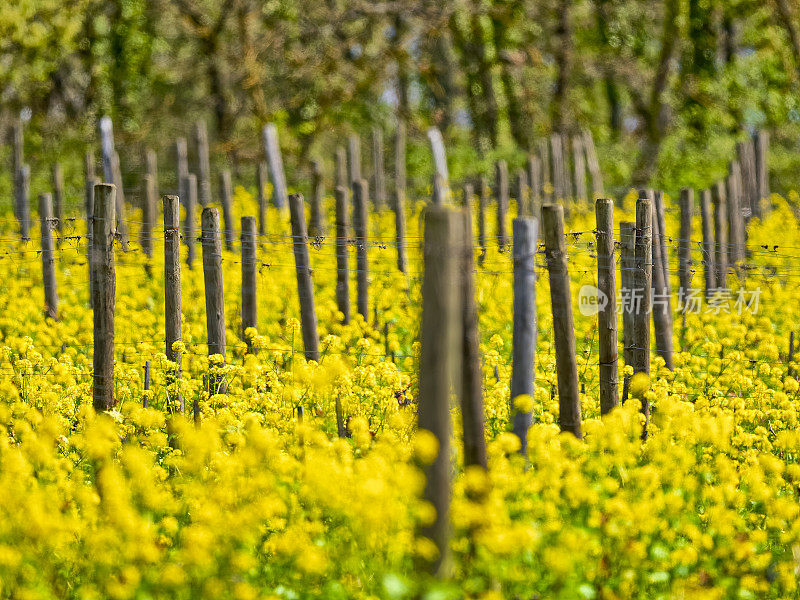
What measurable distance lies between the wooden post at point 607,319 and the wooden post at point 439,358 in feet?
8.29

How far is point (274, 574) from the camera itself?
454 centimetres

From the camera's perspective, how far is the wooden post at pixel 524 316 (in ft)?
18.6

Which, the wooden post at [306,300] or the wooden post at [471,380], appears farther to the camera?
the wooden post at [306,300]

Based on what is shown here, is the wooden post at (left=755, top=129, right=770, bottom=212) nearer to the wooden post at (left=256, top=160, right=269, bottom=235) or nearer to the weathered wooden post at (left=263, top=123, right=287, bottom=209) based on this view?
the weathered wooden post at (left=263, top=123, right=287, bottom=209)

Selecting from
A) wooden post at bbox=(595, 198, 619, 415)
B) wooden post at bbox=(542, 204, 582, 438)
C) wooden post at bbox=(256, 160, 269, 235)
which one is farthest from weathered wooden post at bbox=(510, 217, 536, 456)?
wooden post at bbox=(256, 160, 269, 235)

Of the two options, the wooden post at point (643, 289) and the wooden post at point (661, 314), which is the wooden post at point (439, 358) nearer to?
the wooden post at point (643, 289)

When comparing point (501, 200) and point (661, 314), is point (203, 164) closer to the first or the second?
point (501, 200)

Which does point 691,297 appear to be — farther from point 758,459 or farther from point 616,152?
point 616,152

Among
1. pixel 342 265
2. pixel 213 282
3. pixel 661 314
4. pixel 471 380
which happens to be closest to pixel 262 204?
pixel 342 265

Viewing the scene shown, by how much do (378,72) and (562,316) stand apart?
19369 millimetres

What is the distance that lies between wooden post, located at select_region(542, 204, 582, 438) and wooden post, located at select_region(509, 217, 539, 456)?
16 cm

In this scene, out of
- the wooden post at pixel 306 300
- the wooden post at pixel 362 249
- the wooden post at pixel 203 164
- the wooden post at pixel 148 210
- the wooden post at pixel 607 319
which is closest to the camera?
the wooden post at pixel 607 319

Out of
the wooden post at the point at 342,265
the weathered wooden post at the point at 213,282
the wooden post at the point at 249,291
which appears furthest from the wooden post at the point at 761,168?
the weathered wooden post at the point at 213,282

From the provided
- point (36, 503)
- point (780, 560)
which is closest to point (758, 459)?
point (780, 560)
